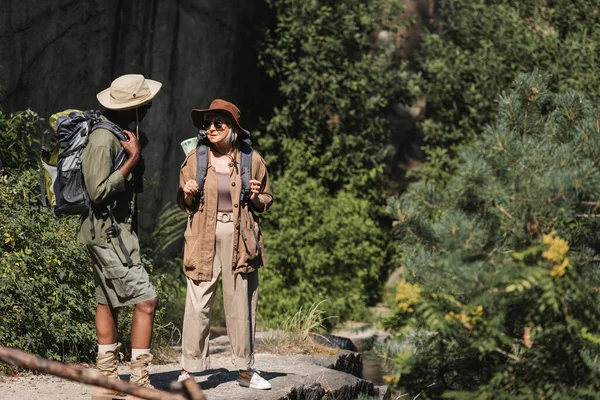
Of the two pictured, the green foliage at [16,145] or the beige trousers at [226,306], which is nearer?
the beige trousers at [226,306]

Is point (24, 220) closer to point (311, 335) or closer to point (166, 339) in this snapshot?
point (166, 339)

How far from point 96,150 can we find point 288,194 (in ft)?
24.5

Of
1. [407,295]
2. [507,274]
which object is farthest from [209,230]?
[507,274]

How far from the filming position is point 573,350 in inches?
180

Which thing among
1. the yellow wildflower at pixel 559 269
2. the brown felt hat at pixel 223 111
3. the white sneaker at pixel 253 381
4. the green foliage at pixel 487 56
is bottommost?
the white sneaker at pixel 253 381

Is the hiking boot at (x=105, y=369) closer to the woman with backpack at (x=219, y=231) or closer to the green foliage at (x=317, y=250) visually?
the woman with backpack at (x=219, y=231)

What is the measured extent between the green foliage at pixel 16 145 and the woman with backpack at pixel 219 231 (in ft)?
8.46

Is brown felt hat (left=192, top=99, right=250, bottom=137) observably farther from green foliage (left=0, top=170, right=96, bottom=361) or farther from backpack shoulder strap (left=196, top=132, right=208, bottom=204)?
green foliage (left=0, top=170, right=96, bottom=361)

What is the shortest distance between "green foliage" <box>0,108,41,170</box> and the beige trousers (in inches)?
106

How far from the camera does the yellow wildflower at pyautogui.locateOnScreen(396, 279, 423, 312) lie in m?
4.52

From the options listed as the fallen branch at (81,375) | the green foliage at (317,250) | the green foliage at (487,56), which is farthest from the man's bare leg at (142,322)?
the green foliage at (487,56)

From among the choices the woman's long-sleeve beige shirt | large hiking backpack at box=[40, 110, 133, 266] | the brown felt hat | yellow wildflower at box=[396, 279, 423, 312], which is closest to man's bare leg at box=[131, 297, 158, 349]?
large hiking backpack at box=[40, 110, 133, 266]

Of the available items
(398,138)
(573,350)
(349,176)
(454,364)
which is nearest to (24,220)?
(454,364)

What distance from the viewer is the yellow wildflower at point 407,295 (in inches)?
178
